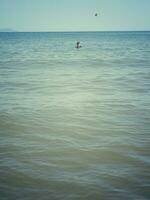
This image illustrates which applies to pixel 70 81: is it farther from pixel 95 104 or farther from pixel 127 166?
pixel 127 166

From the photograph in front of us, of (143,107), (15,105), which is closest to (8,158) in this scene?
(15,105)

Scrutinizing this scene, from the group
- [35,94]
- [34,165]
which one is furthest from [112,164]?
[35,94]

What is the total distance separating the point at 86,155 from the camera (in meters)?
Answer: 8.71

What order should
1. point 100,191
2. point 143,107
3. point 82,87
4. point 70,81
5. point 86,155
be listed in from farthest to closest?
point 70,81
point 82,87
point 143,107
point 86,155
point 100,191

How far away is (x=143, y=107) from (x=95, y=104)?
2178 millimetres

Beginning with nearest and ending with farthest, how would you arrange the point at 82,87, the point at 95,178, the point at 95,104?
the point at 95,178, the point at 95,104, the point at 82,87

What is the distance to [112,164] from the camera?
819 cm

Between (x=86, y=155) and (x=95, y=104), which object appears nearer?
(x=86, y=155)

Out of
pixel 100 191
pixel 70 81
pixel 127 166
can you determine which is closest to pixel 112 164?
pixel 127 166

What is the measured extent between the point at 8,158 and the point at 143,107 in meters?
6.89

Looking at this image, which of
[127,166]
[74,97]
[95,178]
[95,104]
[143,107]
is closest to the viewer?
[95,178]

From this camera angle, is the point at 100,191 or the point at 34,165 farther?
the point at 34,165

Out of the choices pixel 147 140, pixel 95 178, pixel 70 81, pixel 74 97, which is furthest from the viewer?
pixel 70 81

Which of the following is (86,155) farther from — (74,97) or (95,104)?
(74,97)
